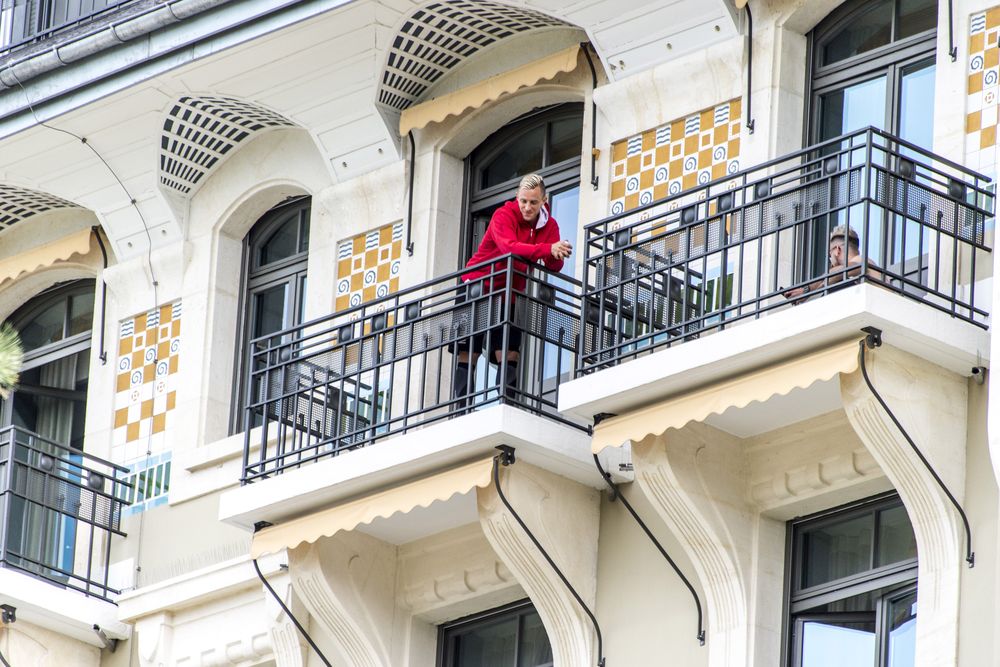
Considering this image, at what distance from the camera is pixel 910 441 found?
15.1 meters

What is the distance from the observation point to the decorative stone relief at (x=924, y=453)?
1505 cm

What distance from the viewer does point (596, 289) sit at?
16.2 meters

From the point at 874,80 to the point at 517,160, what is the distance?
2.78m

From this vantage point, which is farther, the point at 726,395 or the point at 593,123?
the point at 593,123

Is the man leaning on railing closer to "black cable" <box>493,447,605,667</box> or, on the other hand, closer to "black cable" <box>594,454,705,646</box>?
"black cable" <box>594,454,705,646</box>

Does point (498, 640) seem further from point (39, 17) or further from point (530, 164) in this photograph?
point (39, 17)

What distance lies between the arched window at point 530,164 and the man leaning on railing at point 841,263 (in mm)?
2664

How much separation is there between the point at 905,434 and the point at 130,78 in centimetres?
635

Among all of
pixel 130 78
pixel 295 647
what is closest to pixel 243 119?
pixel 130 78

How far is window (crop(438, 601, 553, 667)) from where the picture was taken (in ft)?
57.1

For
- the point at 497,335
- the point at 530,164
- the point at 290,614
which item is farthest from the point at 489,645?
the point at 530,164

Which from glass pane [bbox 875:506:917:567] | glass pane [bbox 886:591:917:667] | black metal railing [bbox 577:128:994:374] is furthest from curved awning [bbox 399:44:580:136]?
glass pane [bbox 886:591:917:667]

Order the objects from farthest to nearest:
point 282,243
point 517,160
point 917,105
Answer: point 282,243 → point 517,160 → point 917,105

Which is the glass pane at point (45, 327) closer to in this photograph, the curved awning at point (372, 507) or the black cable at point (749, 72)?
the curved awning at point (372, 507)
